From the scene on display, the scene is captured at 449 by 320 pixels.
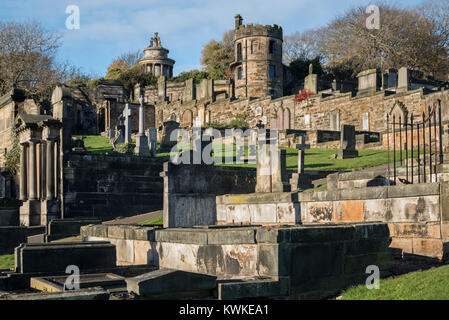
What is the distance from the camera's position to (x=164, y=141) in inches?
1462

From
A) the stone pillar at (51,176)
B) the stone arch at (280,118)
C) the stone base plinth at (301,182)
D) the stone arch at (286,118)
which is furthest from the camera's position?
the stone arch at (280,118)

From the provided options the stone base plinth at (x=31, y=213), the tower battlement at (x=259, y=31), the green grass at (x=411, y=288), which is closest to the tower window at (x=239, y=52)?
the tower battlement at (x=259, y=31)

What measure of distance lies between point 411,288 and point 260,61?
56175 millimetres

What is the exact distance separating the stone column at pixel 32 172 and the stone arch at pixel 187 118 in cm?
4402

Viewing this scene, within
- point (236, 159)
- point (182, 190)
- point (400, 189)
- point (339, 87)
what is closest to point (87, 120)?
point (339, 87)

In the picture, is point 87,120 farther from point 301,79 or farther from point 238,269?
point 238,269

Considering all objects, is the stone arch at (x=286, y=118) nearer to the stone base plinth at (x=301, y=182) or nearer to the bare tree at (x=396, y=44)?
the bare tree at (x=396, y=44)

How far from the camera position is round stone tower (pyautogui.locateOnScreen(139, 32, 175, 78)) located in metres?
85.2

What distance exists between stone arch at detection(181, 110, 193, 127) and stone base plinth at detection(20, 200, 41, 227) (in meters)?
45.0

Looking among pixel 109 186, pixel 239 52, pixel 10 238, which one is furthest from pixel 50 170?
pixel 239 52

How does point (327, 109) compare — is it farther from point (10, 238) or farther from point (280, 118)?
point (10, 238)

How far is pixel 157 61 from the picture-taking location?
8519 centimetres

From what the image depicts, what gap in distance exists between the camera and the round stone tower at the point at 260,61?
61.4 metres

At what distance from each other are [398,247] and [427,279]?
9.03 ft
